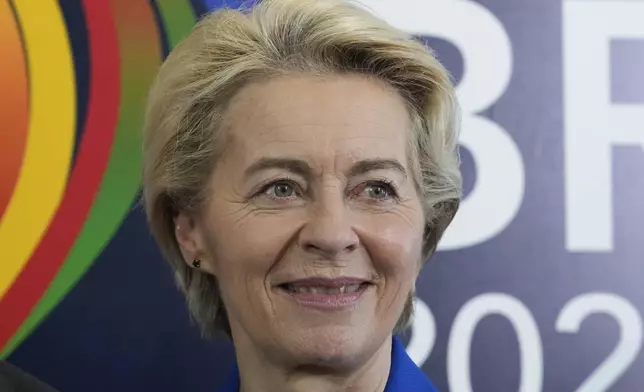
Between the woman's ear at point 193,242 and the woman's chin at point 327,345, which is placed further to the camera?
the woman's ear at point 193,242

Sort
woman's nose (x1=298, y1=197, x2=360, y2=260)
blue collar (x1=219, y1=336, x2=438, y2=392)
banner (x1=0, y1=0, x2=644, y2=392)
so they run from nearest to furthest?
woman's nose (x1=298, y1=197, x2=360, y2=260), blue collar (x1=219, y1=336, x2=438, y2=392), banner (x1=0, y1=0, x2=644, y2=392)

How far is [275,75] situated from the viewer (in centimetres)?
91

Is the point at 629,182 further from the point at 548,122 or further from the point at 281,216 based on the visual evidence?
the point at 281,216

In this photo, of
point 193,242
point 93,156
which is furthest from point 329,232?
point 93,156

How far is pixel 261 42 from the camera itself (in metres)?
0.93

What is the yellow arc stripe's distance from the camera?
1.26 metres

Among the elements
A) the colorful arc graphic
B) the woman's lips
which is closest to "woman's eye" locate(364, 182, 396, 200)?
the woman's lips

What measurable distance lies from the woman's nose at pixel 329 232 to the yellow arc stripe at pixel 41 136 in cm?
61

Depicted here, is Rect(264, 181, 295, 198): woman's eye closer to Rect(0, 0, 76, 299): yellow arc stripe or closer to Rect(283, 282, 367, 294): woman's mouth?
Rect(283, 282, 367, 294): woman's mouth

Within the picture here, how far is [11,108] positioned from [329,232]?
74cm

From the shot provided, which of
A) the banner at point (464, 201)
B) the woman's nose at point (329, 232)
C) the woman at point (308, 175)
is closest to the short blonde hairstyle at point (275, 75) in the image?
the woman at point (308, 175)

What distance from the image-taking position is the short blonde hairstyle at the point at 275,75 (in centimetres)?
91

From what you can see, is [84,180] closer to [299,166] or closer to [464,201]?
[299,166]

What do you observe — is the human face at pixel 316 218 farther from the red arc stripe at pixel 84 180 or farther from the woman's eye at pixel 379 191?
the red arc stripe at pixel 84 180
